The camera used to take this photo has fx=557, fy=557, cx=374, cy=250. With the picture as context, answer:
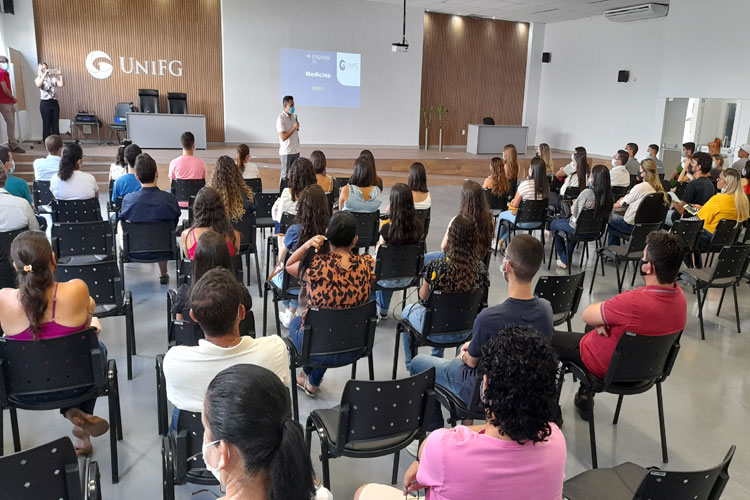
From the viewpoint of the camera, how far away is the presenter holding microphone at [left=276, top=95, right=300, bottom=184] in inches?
365

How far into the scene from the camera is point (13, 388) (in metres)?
2.57

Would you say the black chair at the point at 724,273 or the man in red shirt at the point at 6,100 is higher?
the man in red shirt at the point at 6,100

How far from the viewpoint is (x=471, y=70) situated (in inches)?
656

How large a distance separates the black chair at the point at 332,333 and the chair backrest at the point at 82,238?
2389mm

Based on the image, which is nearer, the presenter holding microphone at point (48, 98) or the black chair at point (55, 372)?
the black chair at point (55, 372)

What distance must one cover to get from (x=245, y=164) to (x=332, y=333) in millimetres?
4510

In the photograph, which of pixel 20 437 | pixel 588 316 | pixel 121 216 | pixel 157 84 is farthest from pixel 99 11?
pixel 588 316

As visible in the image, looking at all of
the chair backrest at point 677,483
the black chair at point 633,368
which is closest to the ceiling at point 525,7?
the black chair at point 633,368

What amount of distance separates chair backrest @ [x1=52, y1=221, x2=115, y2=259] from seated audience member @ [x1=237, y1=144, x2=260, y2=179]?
253cm

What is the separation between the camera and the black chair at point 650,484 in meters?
1.81

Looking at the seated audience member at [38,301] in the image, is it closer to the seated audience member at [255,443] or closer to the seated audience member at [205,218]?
the seated audience member at [205,218]

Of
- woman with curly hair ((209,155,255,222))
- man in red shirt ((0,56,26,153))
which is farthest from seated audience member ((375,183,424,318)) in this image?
man in red shirt ((0,56,26,153))

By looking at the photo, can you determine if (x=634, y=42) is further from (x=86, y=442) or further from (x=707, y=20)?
(x=86, y=442)

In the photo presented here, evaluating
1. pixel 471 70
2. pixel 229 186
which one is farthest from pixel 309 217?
pixel 471 70
